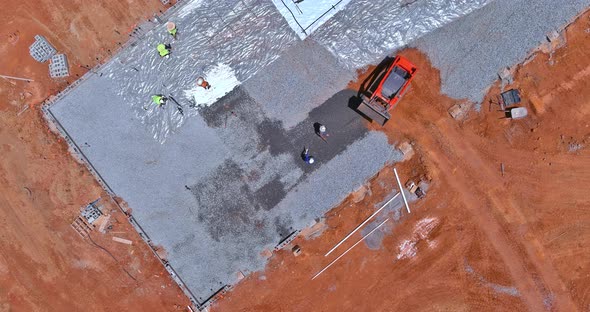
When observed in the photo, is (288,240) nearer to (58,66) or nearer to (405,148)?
(405,148)

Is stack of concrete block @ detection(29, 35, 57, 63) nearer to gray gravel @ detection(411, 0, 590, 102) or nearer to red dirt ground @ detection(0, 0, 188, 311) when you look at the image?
red dirt ground @ detection(0, 0, 188, 311)

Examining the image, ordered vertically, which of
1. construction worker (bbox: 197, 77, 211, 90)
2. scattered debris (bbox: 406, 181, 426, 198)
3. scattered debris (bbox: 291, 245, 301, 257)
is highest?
construction worker (bbox: 197, 77, 211, 90)

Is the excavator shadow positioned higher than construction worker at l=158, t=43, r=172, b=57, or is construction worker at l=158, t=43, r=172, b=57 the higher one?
construction worker at l=158, t=43, r=172, b=57

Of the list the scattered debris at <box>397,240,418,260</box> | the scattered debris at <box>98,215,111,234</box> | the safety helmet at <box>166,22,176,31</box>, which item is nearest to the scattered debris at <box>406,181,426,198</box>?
the scattered debris at <box>397,240,418,260</box>

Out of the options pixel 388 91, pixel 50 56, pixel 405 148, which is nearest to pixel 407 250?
pixel 405 148

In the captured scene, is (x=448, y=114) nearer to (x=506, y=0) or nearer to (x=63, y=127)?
(x=506, y=0)

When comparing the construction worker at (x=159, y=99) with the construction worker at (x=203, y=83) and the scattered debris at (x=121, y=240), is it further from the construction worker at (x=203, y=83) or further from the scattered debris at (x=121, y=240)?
the scattered debris at (x=121, y=240)

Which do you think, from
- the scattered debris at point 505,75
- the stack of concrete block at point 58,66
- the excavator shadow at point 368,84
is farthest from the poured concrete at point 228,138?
the scattered debris at point 505,75
